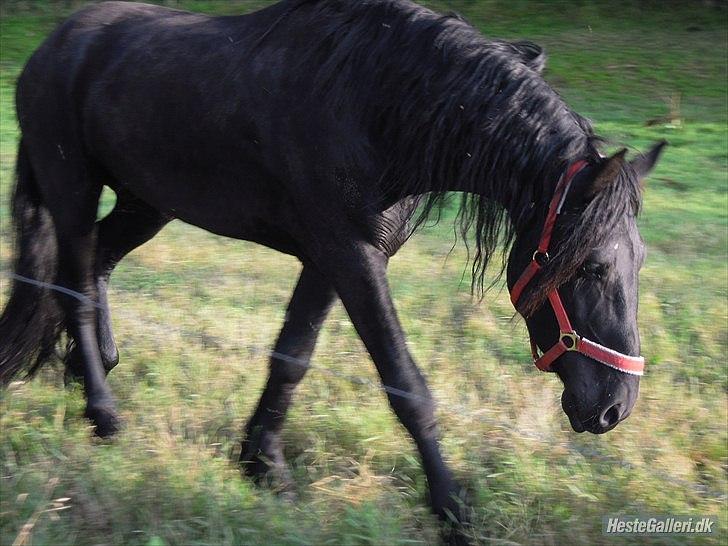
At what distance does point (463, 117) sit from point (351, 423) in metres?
1.50

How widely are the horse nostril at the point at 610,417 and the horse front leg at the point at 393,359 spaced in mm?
630

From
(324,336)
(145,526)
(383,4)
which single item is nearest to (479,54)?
(383,4)

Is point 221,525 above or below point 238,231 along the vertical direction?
below

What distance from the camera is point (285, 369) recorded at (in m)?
3.98

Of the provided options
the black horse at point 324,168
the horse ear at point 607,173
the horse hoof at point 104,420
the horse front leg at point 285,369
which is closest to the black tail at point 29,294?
the black horse at point 324,168

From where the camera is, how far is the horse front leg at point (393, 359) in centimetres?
346

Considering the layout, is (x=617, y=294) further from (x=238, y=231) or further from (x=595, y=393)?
(x=238, y=231)

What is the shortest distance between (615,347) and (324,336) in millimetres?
2370

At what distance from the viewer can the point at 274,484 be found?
3.85m

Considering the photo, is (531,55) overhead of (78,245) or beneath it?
overhead

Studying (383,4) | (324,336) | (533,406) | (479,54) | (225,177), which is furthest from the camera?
(324,336)

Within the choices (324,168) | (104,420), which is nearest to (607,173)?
(324,168)

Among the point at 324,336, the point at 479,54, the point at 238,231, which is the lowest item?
the point at 324,336

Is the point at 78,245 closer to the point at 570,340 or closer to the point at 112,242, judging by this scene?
the point at 112,242
